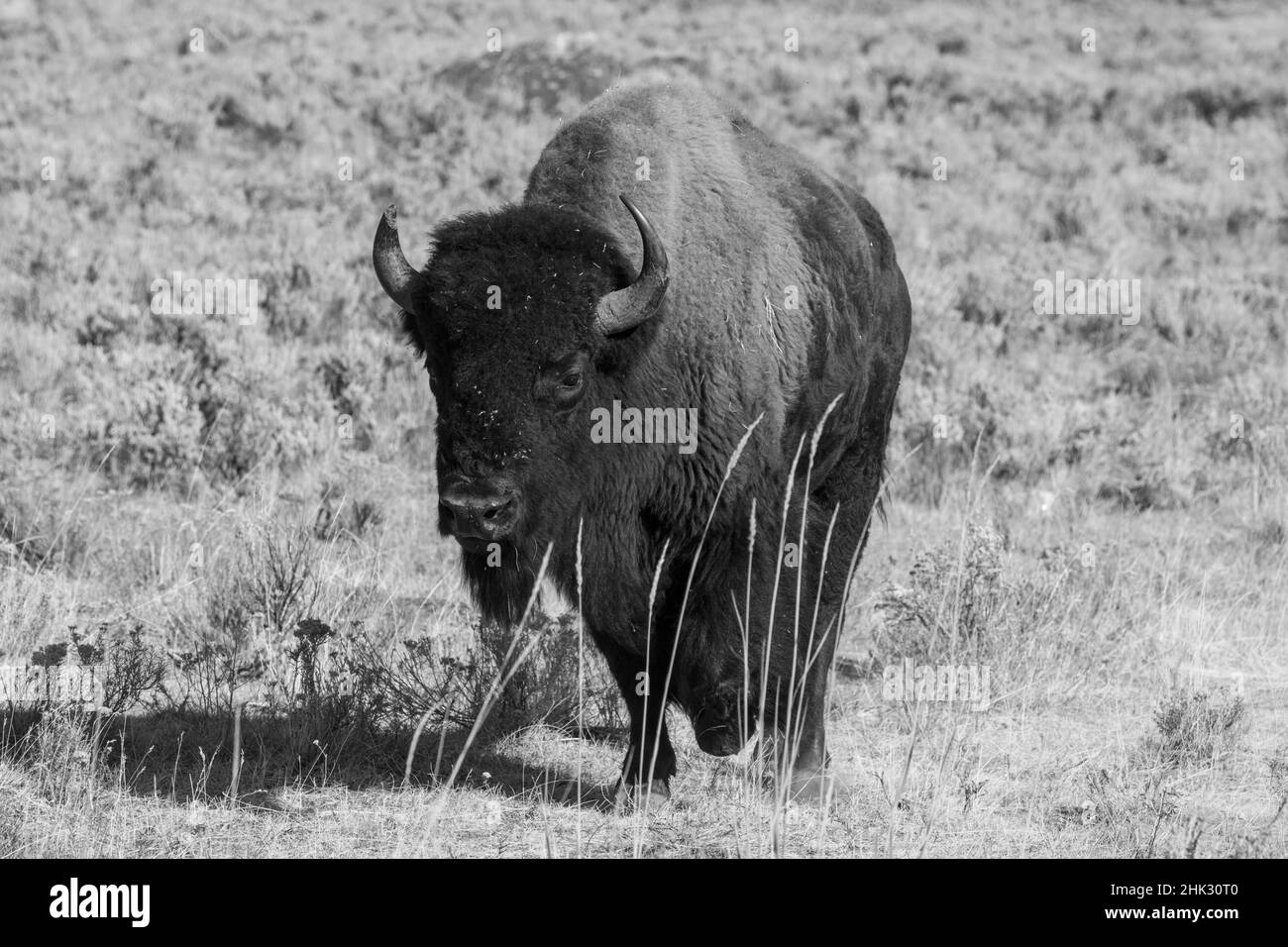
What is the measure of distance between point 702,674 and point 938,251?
34.7 ft

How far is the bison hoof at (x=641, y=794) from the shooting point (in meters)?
4.91

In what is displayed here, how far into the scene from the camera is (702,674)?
5.07 m

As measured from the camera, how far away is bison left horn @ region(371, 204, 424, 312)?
189 inches

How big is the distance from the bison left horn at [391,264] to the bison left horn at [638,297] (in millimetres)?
630
